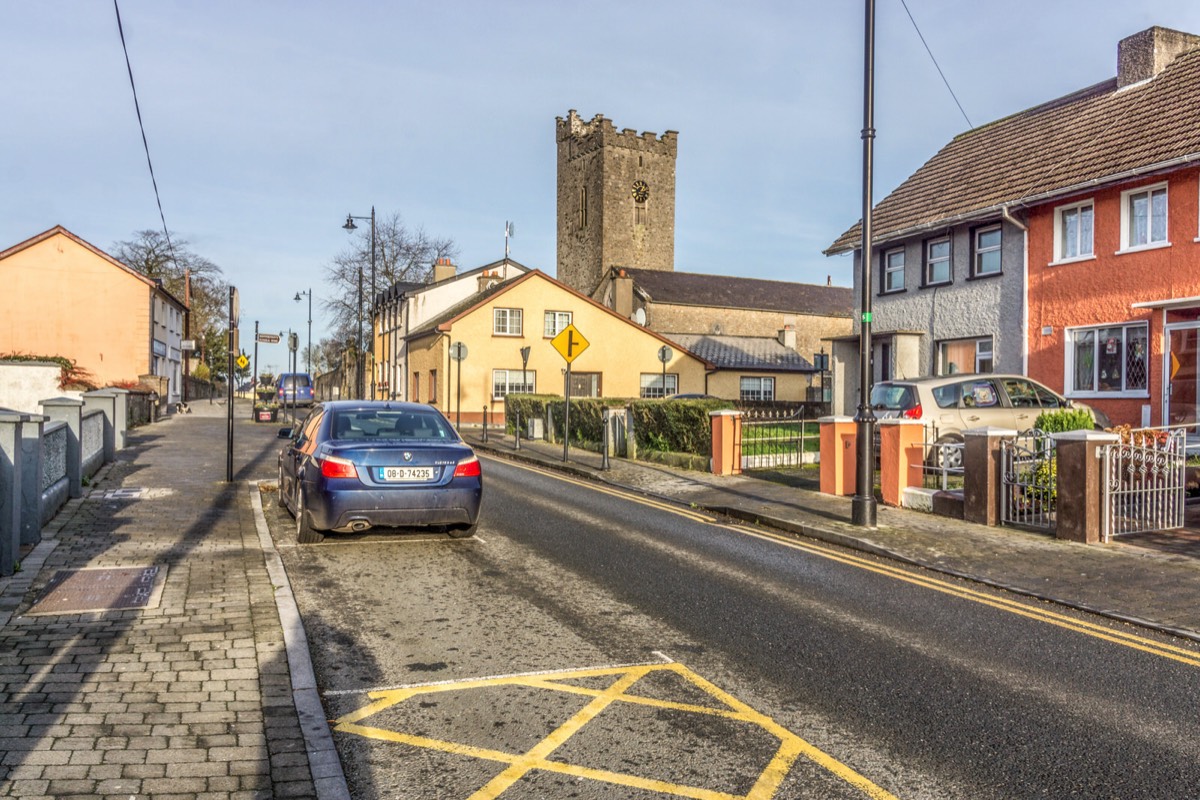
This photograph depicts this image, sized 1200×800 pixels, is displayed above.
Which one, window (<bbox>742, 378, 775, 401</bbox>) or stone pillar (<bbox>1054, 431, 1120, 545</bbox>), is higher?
window (<bbox>742, 378, 775, 401</bbox>)

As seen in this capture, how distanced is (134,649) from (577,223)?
249 feet

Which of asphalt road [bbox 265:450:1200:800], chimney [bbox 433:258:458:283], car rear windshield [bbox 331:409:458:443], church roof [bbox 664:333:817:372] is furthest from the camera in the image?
chimney [bbox 433:258:458:283]

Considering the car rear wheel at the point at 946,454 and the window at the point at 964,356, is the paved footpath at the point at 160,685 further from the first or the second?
the window at the point at 964,356

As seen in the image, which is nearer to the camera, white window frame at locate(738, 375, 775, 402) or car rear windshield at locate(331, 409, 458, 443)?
car rear windshield at locate(331, 409, 458, 443)

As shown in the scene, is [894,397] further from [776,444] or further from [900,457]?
[900,457]

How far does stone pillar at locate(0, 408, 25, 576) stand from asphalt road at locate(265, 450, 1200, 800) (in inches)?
87.2

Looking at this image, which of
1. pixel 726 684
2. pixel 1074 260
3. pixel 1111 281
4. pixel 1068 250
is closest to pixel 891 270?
pixel 1068 250

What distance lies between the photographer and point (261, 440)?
26797mm

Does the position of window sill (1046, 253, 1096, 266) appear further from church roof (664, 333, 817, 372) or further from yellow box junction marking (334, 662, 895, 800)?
church roof (664, 333, 817, 372)

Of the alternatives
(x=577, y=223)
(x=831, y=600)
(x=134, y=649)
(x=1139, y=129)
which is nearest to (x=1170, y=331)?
(x=1139, y=129)

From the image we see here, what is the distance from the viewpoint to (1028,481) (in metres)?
11.2

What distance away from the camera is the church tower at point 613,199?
3002 inches

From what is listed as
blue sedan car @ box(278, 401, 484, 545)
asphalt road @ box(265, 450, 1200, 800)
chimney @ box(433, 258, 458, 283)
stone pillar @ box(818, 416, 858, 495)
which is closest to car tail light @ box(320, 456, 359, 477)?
blue sedan car @ box(278, 401, 484, 545)

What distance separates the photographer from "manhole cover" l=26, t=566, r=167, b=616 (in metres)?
6.60
